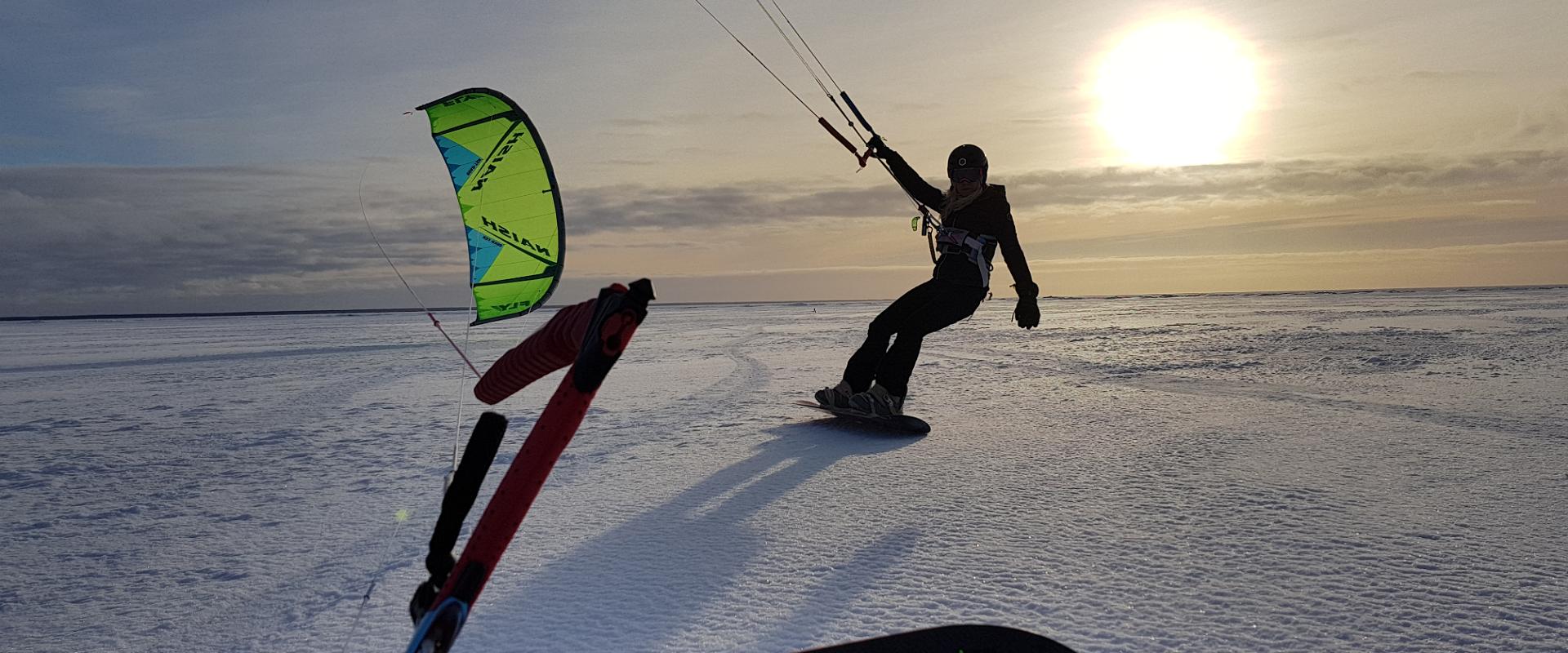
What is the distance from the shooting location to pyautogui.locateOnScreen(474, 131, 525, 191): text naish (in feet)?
13.2

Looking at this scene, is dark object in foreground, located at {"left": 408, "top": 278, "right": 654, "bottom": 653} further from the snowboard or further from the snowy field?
the snowboard

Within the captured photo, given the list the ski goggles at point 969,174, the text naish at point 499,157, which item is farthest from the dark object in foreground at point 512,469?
the ski goggles at point 969,174

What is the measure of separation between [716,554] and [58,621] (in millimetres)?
2052

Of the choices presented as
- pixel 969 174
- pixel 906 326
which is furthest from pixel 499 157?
pixel 969 174

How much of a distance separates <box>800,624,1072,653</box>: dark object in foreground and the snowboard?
10.9 ft

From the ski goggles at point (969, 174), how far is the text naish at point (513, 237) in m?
2.75

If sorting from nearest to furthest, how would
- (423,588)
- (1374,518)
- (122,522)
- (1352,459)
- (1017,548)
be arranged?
(423,588), (1017,548), (1374,518), (122,522), (1352,459)

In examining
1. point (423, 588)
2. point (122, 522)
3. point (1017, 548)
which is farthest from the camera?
point (122, 522)

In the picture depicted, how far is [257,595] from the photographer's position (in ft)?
8.63

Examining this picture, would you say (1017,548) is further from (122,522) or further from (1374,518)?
(122,522)

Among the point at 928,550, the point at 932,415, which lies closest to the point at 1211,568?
the point at 928,550

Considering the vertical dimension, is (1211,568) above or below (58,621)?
above

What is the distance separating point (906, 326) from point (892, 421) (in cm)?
66

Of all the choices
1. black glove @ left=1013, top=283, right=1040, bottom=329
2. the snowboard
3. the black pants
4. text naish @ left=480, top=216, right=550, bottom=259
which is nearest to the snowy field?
the snowboard
